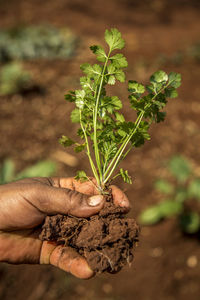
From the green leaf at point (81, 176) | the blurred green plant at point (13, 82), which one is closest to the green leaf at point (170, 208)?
the green leaf at point (81, 176)

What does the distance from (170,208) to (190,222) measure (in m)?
0.30

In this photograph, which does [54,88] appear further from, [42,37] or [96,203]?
[96,203]

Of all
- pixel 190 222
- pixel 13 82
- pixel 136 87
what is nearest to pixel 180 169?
pixel 190 222

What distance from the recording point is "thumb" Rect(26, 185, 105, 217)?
212 cm

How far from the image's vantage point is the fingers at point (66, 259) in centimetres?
217

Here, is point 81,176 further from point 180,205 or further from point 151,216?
point 180,205

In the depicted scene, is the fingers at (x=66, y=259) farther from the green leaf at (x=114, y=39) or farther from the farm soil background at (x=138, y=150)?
the green leaf at (x=114, y=39)

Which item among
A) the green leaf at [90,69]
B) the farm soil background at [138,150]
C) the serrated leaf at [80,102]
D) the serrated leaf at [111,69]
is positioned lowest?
the farm soil background at [138,150]

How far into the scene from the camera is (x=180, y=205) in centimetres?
405

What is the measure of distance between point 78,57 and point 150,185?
15.3 ft

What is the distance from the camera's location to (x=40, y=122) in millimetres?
5797

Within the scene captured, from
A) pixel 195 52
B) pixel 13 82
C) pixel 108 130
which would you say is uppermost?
pixel 108 130

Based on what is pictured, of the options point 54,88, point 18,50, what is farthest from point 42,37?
point 54,88

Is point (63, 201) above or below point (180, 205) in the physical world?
above
